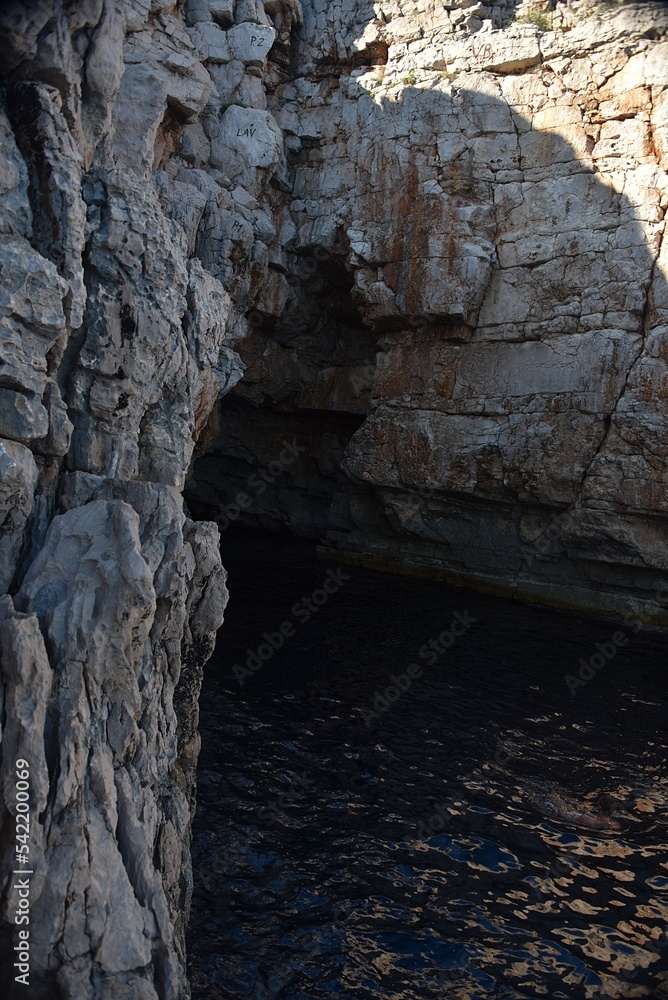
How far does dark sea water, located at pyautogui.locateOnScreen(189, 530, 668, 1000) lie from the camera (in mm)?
8547

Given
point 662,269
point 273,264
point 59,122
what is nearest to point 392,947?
point 59,122

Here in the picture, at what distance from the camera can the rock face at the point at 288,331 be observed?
295 inches

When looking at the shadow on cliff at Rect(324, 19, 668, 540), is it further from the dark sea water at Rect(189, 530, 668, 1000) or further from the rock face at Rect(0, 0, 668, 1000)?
the dark sea water at Rect(189, 530, 668, 1000)

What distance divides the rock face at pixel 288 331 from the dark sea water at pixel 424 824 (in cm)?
151

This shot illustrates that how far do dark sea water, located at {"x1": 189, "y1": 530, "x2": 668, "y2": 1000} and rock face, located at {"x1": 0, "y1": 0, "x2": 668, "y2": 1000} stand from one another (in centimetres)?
151

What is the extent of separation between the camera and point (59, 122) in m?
8.91

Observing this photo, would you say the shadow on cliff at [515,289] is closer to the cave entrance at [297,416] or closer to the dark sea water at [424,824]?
the cave entrance at [297,416]

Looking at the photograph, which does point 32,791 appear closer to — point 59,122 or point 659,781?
point 59,122

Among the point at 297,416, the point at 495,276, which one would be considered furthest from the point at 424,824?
the point at 297,416

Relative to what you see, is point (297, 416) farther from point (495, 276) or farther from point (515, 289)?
point (515, 289)

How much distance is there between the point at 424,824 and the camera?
1123 cm

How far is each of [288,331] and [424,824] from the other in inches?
821

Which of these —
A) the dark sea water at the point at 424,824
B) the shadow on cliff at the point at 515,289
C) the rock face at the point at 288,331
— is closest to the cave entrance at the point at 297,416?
the rock face at the point at 288,331

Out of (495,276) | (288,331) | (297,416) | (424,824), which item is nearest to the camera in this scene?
(424,824)
